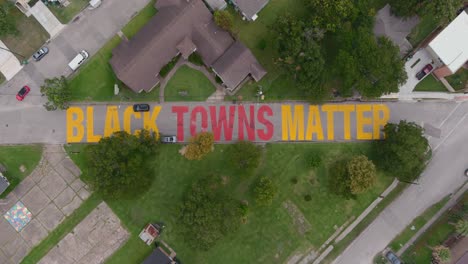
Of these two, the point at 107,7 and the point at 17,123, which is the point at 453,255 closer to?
the point at 107,7

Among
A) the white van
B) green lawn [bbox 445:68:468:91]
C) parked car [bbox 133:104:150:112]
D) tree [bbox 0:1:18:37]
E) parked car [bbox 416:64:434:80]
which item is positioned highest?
tree [bbox 0:1:18:37]

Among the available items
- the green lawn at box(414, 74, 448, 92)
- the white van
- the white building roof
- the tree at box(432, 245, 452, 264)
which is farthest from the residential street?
the white van

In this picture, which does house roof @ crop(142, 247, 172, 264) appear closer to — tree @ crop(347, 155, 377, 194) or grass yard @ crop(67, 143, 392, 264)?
grass yard @ crop(67, 143, 392, 264)

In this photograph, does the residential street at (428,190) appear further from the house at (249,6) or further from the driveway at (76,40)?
the driveway at (76,40)

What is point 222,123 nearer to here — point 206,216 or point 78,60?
point 206,216

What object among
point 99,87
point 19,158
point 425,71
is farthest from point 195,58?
point 425,71
